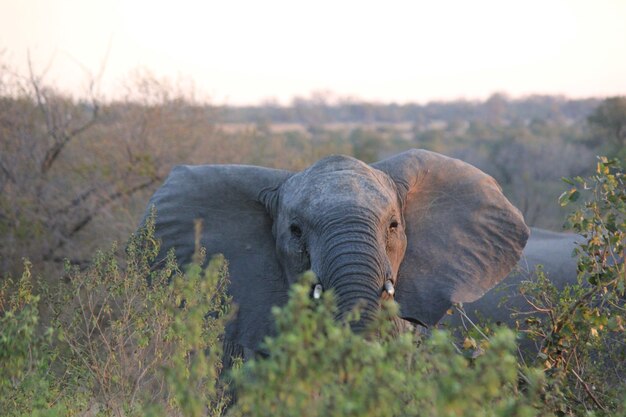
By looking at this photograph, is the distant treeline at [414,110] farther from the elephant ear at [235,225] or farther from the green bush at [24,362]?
the green bush at [24,362]

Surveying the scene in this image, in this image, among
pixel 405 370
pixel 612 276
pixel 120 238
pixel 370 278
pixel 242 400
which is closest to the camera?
pixel 242 400

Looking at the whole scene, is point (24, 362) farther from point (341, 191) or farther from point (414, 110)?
point (414, 110)

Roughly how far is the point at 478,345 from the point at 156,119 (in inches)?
324

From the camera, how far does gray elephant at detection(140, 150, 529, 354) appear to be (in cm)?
468

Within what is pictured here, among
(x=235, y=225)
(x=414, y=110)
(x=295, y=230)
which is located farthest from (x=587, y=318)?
(x=414, y=110)

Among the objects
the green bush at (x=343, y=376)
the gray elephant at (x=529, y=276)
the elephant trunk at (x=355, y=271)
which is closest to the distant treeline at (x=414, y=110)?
the gray elephant at (x=529, y=276)

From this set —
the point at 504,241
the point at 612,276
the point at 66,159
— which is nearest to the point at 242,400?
the point at 612,276

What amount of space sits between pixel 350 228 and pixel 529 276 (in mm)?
3476

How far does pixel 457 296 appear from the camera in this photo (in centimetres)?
513

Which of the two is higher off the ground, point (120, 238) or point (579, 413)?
point (579, 413)

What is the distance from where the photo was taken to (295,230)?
5.01m

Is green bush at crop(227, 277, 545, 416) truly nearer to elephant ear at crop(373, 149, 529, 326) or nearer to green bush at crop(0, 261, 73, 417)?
green bush at crop(0, 261, 73, 417)

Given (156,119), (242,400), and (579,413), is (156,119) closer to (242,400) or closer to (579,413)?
(579,413)

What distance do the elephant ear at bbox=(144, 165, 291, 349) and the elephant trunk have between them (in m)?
0.81
